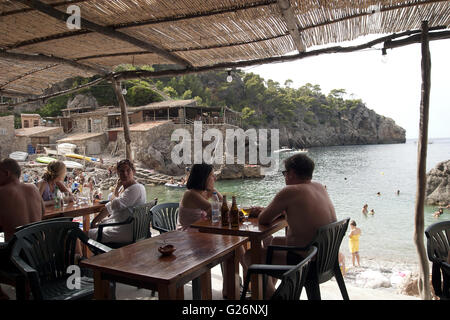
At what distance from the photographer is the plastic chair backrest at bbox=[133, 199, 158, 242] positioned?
10.2 feet

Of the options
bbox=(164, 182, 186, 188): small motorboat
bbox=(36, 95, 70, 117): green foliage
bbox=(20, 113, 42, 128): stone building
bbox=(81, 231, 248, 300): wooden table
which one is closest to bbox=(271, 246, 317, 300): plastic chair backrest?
bbox=(81, 231, 248, 300): wooden table

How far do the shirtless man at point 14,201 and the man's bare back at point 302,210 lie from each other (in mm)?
Answer: 2019

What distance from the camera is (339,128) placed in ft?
294

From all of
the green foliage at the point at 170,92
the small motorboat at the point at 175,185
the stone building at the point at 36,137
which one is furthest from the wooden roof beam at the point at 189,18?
the green foliage at the point at 170,92

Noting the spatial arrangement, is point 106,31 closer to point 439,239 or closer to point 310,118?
point 439,239

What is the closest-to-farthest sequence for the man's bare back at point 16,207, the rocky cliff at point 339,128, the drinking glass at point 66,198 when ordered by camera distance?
the man's bare back at point 16,207, the drinking glass at point 66,198, the rocky cliff at point 339,128

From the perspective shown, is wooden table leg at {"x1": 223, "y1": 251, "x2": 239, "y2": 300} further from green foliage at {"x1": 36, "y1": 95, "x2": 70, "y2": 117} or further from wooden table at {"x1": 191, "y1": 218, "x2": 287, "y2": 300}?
green foliage at {"x1": 36, "y1": 95, "x2": 70, "y2": 117}

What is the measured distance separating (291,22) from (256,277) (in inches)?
97.4

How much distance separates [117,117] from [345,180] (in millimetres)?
26027

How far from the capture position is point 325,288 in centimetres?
331

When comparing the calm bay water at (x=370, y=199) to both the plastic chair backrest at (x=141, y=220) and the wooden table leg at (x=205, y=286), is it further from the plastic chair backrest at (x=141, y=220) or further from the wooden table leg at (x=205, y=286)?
the wooden table leg at (x=205, y=286)

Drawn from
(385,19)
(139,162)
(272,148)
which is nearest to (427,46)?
(385,19)

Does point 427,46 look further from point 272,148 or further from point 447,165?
point 272,148

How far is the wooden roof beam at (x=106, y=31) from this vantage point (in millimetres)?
2834
